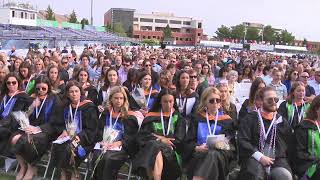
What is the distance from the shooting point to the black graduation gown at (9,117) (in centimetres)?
684

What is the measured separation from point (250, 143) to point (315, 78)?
4.96 m

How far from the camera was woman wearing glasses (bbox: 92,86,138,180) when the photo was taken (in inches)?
234

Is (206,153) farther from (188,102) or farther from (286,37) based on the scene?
(286,37)

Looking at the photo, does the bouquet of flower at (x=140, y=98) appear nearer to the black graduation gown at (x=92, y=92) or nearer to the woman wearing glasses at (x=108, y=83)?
the woman wearing glasses at (x=108, y=83)

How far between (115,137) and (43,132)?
3.84ft

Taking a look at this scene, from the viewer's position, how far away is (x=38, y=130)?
6.61 metres

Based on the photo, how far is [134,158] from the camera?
5945mm

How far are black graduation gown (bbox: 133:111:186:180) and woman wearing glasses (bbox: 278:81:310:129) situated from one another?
5.44 ft

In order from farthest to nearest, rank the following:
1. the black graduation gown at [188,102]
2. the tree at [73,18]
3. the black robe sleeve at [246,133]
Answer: the tree at [73,18] → the black graduation gown at [188,102] → the black robe sleeve at [246,133]

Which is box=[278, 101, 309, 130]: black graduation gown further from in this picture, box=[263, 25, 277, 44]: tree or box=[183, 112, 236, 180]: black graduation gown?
box=[263, 25, 277, 44]: tree

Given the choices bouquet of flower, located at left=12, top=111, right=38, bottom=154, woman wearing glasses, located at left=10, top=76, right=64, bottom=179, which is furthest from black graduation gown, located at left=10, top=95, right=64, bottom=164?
bouquet of flower, located at left=12, top=111, right=38, bottom=154

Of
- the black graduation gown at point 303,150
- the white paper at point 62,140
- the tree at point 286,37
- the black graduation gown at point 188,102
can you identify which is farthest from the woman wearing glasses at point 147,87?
the tree at point 286,37

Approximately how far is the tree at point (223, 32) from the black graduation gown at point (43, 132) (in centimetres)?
14428

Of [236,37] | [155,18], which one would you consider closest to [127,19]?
[155,18]
